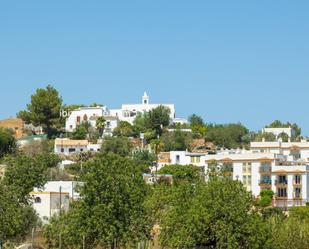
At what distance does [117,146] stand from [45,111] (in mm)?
10115

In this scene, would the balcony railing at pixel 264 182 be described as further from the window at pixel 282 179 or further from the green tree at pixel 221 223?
the green tree at pixel 221 223

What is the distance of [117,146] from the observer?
252 ft

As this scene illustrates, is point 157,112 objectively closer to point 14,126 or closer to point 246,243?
point 14,126

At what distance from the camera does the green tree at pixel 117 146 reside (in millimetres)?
75000

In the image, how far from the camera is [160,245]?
39656 millimetres

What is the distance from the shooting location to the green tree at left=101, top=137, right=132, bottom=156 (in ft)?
246

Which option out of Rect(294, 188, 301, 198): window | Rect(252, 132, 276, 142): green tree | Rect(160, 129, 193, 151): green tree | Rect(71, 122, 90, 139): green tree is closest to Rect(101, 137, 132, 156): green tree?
Rect(160, 129, 193, 151): green tree

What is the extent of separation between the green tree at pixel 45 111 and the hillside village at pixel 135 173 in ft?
0.31

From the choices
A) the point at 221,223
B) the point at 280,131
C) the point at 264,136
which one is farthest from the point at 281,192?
the point at 280,131

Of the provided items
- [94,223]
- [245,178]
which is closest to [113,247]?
[94,223]

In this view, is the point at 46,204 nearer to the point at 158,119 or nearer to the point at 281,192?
the point at 281,192

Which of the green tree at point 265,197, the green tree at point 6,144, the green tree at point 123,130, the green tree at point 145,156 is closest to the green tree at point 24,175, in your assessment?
the green tree at point 265,197

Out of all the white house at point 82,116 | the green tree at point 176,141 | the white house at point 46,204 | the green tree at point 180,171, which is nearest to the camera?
the white house at point 46,204

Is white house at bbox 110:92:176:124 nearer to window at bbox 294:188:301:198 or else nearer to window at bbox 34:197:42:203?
window at bbox 294:188:301:198
